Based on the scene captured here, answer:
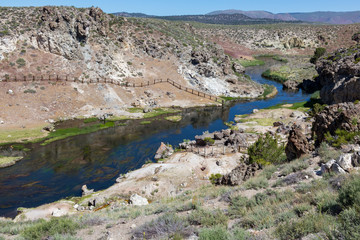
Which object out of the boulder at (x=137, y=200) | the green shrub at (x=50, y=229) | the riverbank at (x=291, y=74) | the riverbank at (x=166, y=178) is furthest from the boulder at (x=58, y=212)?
the riverbank at (x=291, y=74)

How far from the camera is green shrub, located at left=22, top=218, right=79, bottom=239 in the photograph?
11.2m

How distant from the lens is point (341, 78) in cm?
4894

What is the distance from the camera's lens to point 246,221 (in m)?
9.91

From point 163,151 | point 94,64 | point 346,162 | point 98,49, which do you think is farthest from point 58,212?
point 98,49

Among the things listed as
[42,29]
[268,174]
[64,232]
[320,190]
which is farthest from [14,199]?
[42,29]

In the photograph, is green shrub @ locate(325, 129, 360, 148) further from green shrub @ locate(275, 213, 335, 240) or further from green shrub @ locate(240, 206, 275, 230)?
green shrub @ locate(275, 213, 335, 240)

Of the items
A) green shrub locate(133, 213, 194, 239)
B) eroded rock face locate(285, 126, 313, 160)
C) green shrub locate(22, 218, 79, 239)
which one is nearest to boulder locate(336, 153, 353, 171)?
eroded rock face locate(285, 126, 313, 160)

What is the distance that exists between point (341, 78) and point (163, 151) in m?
35.4

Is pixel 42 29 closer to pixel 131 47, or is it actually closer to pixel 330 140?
pixel 131 47

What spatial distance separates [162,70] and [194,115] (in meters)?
18.2

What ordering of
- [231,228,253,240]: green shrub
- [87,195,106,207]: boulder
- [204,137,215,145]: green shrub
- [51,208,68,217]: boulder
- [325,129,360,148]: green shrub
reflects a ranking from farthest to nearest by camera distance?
[204,137,215,145]: green shrub → [87,195,106,207]: boulder → [51,208,68,217]: boulder → [325,129,360,148]: green shrub → [231,228,253,240]: green shrub

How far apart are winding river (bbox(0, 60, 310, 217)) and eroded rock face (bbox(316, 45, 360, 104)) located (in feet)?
59.9

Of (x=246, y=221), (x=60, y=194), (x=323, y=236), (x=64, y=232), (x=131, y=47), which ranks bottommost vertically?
(x=60, y=194)

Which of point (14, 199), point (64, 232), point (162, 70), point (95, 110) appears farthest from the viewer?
point (162, 70)
